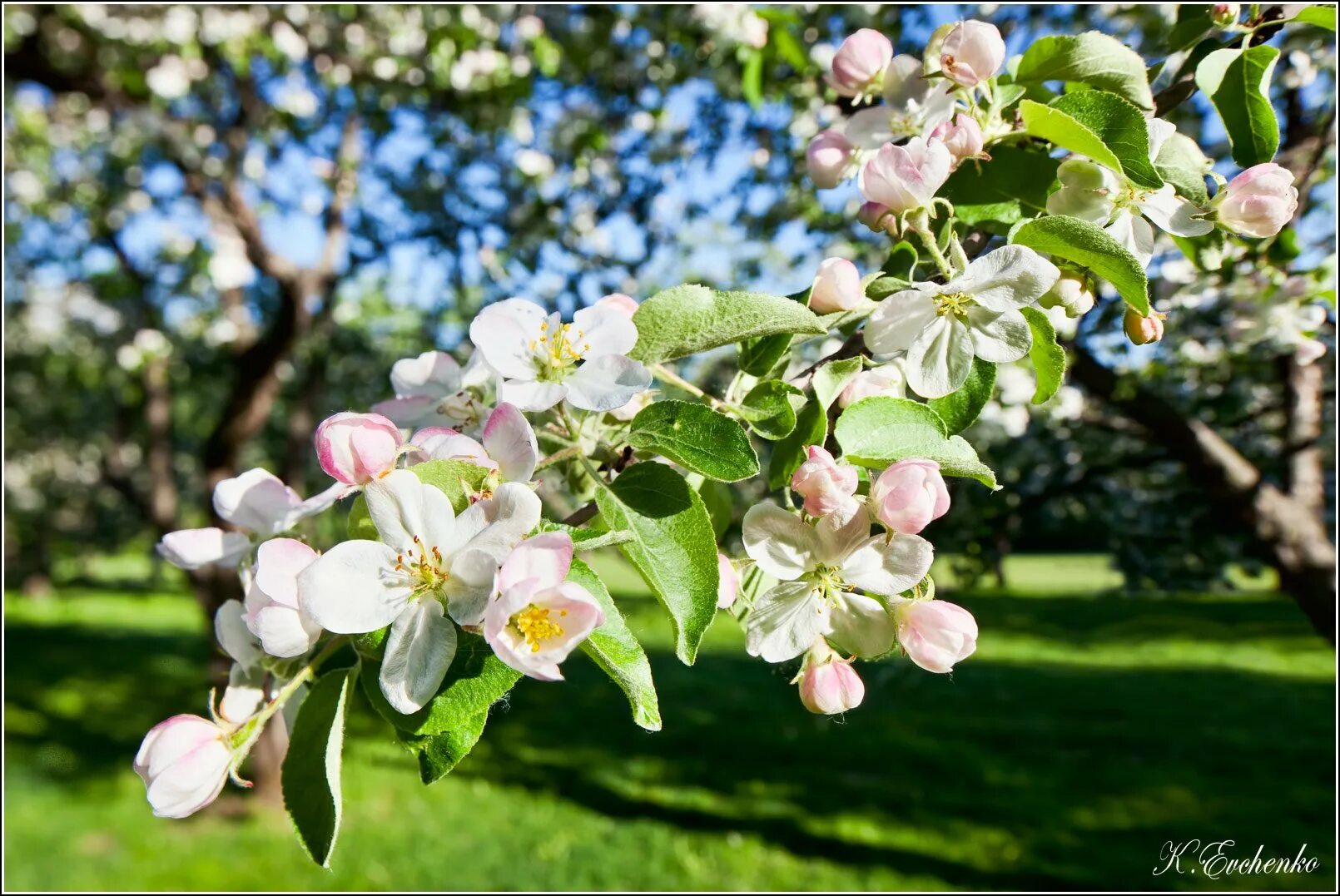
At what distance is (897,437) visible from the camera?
0.83 m

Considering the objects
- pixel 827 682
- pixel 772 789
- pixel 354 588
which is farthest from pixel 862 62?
pixel 772 789

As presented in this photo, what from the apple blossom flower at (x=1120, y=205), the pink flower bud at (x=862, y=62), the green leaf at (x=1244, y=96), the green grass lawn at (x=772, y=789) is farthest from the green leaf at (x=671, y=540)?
the green grass lawn at (x=772, y=789)

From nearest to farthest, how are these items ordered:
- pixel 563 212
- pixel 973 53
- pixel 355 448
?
pixel 355 448, pixel 973 53, pixel 563 212

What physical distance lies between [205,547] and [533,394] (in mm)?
392

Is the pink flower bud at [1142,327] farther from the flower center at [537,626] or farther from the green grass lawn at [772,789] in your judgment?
the green grass lawn at [772,789]

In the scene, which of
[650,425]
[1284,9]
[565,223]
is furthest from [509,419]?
[565,223]

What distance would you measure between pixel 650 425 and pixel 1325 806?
5547mm

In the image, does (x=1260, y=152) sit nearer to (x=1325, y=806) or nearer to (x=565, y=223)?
(x=565, y=223)

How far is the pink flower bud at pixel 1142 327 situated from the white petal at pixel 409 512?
0.68 m

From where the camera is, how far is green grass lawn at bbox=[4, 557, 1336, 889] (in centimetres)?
449

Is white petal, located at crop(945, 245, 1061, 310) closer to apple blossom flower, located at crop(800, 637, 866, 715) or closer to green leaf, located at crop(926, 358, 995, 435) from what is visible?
green leaf, located at crop(926, 358, 995, 435)

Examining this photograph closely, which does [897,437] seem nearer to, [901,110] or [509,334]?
[509,334]

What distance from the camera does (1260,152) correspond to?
42.4 inches

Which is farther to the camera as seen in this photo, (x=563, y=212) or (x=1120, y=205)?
(x=563, y=212)
